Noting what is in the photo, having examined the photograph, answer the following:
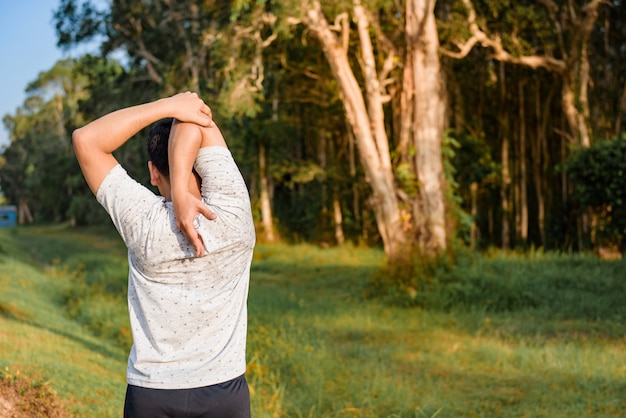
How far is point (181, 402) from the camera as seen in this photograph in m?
2.44

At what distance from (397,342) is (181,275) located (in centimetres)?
785

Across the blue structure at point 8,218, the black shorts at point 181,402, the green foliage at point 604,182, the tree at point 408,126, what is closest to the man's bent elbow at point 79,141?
the black shorts at point 181,402

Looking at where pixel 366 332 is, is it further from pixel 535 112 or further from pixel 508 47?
pixel 535 112

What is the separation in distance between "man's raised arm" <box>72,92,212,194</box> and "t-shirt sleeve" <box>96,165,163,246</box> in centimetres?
4

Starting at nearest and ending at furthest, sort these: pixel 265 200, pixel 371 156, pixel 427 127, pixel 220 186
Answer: pixel 220 186, pixel 427 127, pixel 371 156, pixel 265 200

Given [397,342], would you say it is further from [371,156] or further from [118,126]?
[118,126]

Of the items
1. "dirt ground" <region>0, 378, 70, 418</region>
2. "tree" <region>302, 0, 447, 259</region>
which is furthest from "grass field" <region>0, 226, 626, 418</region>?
"tree" <region>302, 0, 447, 259</region>

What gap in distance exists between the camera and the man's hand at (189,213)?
2.35 metres

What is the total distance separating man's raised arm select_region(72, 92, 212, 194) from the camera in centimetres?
238

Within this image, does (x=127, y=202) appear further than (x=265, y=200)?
No

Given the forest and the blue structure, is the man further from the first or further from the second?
the blue structure

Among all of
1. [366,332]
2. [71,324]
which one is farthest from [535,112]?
[71,324]

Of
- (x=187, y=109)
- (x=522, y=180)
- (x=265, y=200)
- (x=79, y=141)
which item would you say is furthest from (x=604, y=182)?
(x=79, y=141)

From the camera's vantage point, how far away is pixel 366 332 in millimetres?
10789
